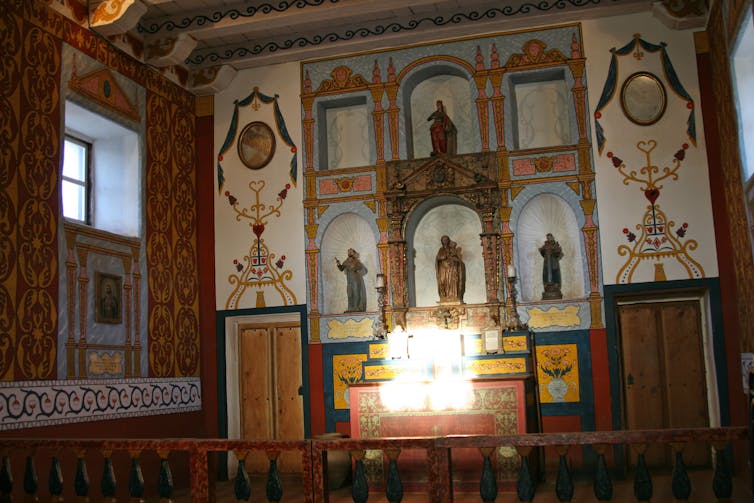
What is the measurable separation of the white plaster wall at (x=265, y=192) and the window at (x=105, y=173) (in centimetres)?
154

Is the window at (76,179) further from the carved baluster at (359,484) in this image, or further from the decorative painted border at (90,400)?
the carved baluster at (359,484)

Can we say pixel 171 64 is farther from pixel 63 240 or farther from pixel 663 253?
pixel 663 253

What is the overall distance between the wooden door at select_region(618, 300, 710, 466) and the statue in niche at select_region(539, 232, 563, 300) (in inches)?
36.4

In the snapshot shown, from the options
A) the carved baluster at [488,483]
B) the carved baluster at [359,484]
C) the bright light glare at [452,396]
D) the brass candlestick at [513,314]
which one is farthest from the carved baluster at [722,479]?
the brass candlestick at [513,314]

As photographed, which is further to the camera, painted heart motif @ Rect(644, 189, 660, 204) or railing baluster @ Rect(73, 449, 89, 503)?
painted heart motif @ Rect(644, 189, 660, 204)

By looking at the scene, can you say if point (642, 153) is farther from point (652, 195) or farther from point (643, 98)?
point (643, 98)

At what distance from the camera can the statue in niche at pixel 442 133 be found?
36.0 ft

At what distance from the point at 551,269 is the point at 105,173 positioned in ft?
18.9

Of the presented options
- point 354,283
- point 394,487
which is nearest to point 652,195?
point 354,283

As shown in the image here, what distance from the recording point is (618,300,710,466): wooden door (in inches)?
396

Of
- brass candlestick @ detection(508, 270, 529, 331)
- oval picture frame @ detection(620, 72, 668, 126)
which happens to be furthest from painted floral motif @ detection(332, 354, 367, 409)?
oval picture frame @ detection(620, 72, 668, 126)

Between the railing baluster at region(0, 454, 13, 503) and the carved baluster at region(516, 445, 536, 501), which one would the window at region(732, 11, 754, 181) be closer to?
the carved baluster at region(516, 445, 536, 501)

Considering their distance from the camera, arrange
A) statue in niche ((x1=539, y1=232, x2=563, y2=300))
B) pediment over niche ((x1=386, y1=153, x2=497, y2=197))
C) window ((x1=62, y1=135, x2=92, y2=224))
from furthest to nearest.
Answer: pediment over niche ((x1=386, y1=153, x2=497, y2=197)) < statue in niche ((x1=539, y1=232, x2=563, y2=300)) < window ((x1=62, y1=135, x2=92, y2=224))

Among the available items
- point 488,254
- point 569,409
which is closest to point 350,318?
point 488,254
